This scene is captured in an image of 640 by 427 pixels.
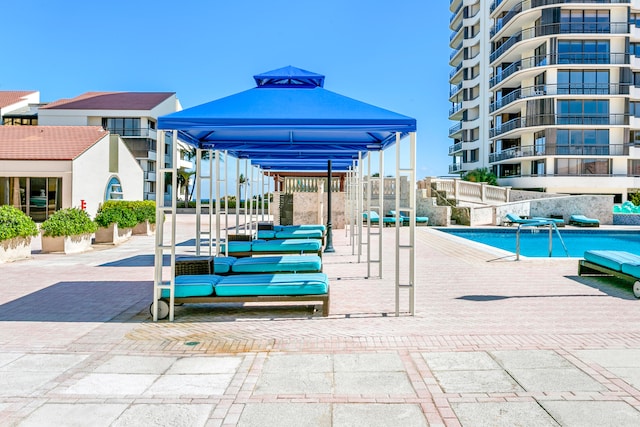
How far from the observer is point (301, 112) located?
287 inches

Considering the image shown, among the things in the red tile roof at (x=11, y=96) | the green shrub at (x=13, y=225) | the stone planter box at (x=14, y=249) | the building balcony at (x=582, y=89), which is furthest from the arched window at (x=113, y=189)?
the red tile roof at (x=11, y=96)

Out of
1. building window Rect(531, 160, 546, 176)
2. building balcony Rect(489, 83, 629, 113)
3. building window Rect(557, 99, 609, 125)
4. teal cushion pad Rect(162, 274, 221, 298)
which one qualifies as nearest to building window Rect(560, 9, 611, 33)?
building balcony Rect(489, 83, 629, 113)

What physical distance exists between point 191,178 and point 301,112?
196 feet

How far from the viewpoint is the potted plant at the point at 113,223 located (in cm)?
1808

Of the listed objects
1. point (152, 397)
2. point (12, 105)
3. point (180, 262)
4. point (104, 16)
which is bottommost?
point (152, 397)

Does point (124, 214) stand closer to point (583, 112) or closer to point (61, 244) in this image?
point (61, 244)

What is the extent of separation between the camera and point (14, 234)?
515 inches

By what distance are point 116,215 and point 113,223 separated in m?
0.40

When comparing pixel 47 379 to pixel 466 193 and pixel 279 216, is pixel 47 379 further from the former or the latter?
pixel 466 193

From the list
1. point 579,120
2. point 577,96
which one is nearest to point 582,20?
point 577,96

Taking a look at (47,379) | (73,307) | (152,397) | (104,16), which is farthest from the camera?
(104,16)

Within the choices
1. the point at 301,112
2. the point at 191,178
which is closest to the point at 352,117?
the point at 301,112

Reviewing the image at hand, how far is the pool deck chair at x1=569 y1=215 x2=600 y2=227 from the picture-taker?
2931 centimetres

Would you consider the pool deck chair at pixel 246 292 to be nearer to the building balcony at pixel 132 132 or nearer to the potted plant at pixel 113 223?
the potted plant at pixel 113 223
